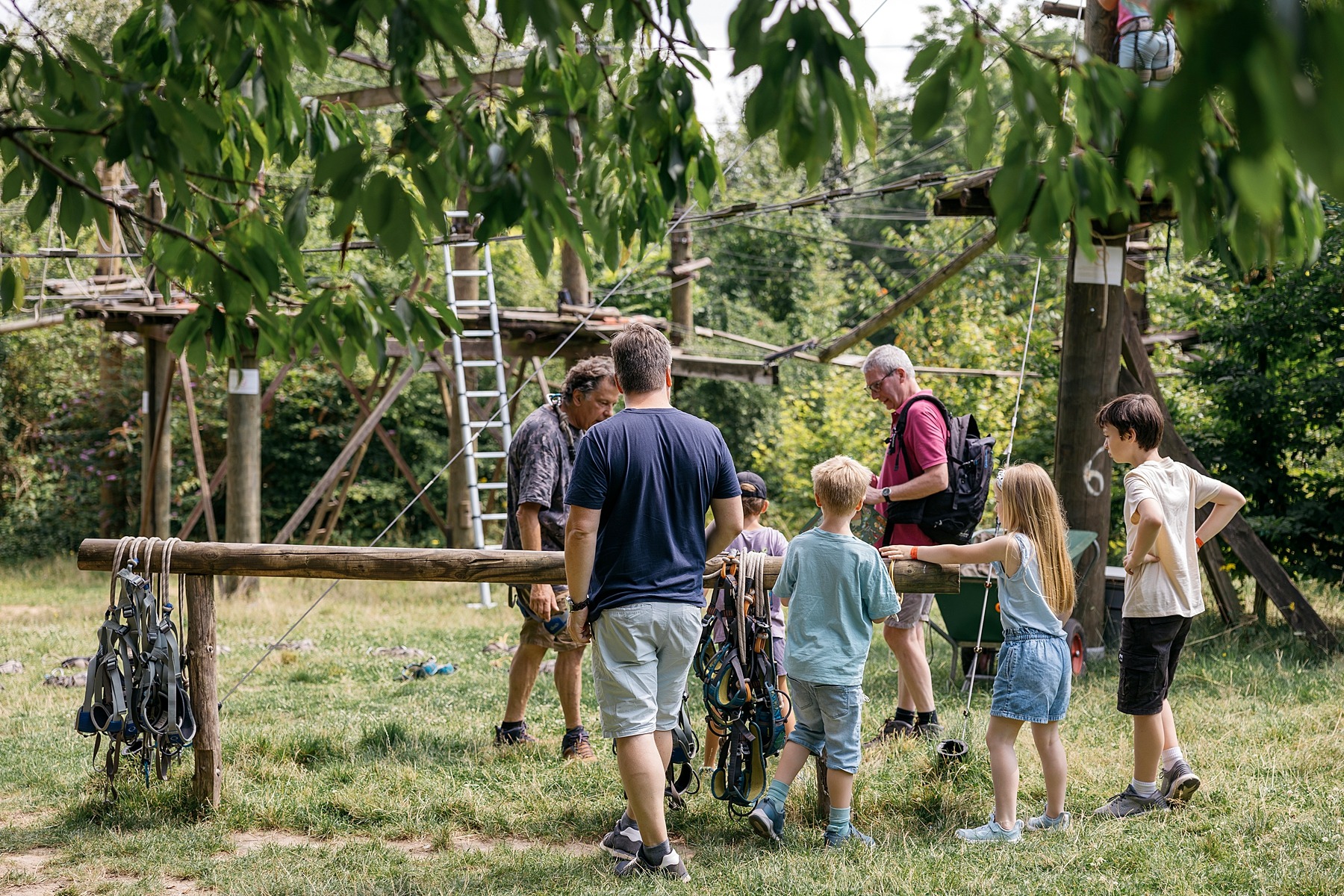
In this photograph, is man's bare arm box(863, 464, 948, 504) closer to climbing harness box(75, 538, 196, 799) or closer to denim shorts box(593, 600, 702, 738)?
denim shorts box(593, 600, 702, 738)

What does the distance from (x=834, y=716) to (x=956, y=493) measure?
1.54 metres

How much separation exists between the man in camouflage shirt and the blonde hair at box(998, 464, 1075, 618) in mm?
1679

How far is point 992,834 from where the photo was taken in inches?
158

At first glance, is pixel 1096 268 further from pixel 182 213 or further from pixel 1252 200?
pixel 1252 200

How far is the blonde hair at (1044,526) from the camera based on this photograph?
403 cm

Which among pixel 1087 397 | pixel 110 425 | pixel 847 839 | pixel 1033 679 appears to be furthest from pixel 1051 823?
pixel 110 425

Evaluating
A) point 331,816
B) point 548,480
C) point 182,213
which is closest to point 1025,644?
point 548,480

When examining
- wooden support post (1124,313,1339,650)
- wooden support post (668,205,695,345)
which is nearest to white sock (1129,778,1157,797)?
wooden support post (1124,313,1339,650)

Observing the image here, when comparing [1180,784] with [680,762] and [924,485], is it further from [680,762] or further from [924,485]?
[680,762]

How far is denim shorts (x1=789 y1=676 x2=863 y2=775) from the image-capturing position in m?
3.90

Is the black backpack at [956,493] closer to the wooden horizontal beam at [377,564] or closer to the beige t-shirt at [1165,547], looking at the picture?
the wooden horizontal beam at [377,564]

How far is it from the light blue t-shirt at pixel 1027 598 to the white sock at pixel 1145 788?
73cm

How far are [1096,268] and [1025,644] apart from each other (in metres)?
3.89

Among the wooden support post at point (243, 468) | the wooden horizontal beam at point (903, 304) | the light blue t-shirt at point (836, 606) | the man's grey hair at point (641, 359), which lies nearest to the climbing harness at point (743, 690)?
the light blue t-shirt at point (836, 606)
